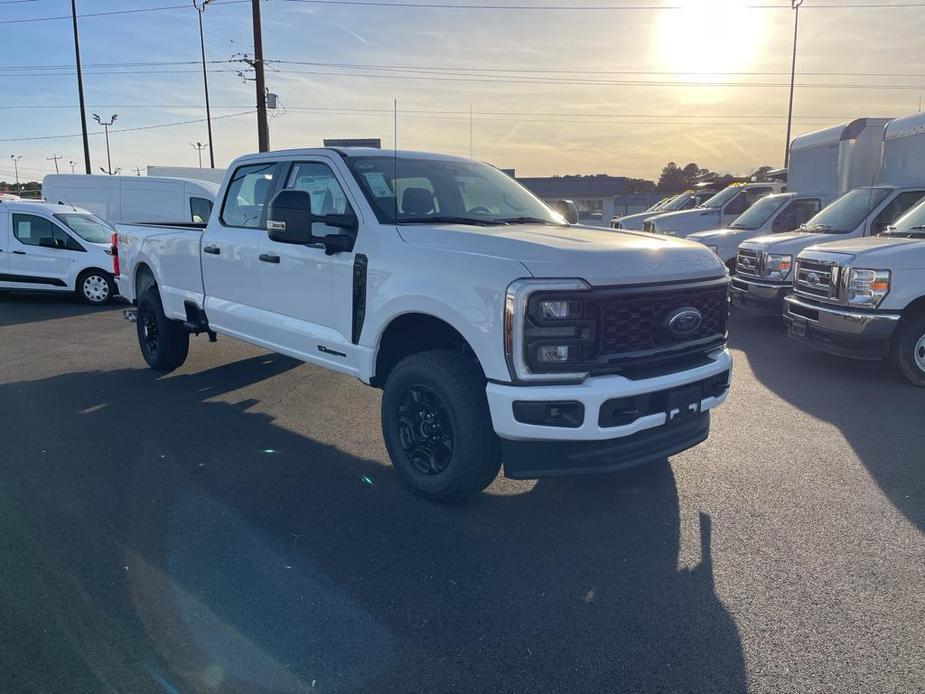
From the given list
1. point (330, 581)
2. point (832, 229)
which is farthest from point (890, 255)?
point (330, 581)

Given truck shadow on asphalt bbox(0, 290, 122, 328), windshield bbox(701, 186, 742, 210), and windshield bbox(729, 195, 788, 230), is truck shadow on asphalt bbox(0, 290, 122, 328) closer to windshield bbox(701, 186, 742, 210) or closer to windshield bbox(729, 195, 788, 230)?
windshield bbox(729, 195, 788, 230)

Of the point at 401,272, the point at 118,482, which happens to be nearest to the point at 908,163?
the point at 401,272

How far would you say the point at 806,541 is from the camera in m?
3.65

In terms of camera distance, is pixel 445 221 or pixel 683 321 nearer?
pixel 683 321

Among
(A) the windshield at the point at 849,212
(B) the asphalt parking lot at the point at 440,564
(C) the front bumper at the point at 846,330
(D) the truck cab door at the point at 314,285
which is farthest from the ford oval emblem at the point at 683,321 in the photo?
(A) the windshield at the point at 849,212

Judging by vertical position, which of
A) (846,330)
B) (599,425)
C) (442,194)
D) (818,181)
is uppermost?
(818,181)

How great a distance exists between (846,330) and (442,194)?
174 inches

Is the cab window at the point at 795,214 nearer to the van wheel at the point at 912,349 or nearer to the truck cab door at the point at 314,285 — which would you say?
the van wheel at the point at 912,349

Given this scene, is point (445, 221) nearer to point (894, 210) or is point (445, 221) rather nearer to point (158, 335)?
point (158, 335)

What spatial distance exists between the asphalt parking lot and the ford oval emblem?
1.04 meters

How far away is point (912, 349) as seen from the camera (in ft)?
21.8

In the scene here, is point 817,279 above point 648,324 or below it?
below

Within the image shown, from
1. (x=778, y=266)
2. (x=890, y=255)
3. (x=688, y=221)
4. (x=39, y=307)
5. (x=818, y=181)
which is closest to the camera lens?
(x=890, y=255)

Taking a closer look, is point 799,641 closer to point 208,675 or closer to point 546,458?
point 546,458
